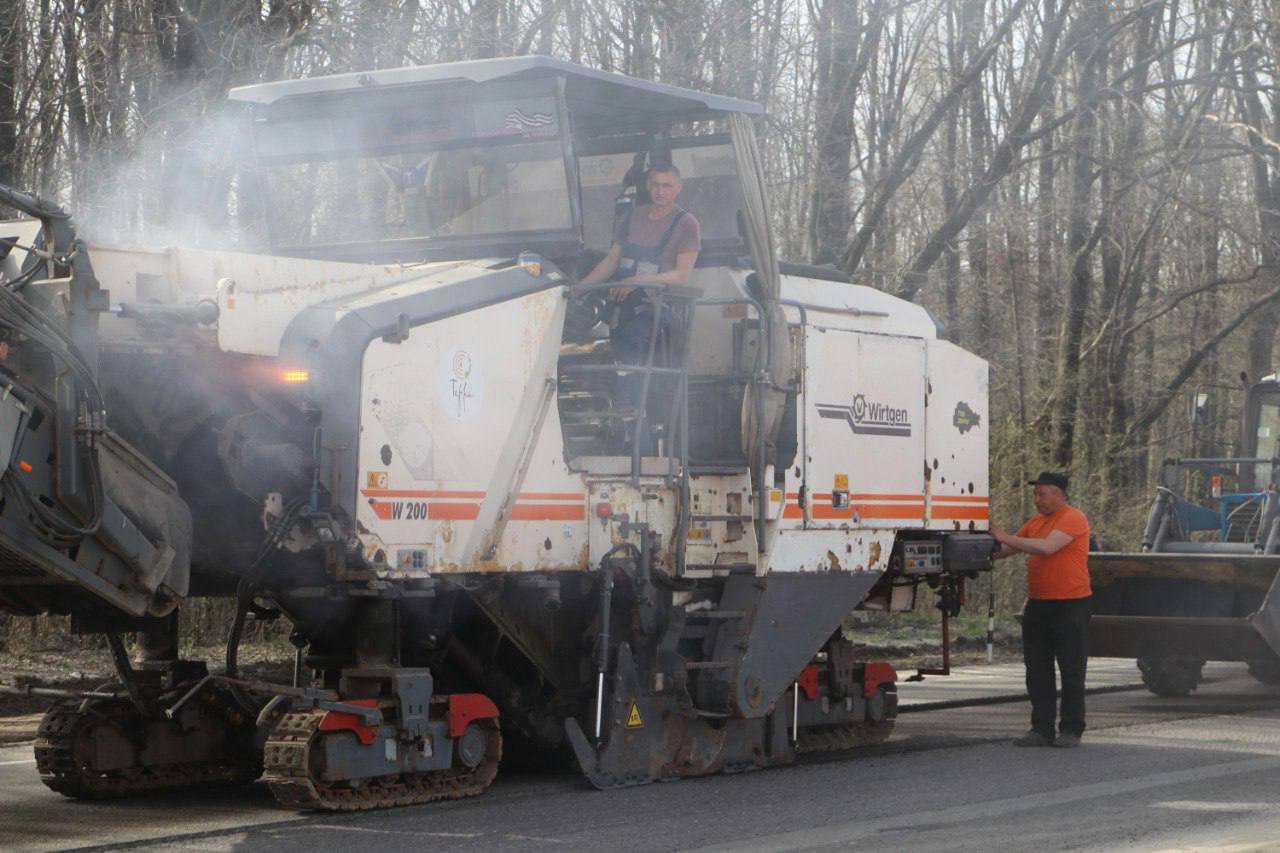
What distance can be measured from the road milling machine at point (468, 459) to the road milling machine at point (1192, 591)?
115 inches

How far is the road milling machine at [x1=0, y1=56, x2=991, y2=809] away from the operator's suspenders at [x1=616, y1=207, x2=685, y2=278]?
0.81 feet

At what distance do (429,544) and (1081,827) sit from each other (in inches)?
126

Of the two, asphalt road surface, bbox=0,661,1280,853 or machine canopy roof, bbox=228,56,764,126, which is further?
machine canopy roof, bbox=228,56,764,126

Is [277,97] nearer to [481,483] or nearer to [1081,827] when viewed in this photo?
[481,483]

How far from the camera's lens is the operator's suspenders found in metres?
10.1

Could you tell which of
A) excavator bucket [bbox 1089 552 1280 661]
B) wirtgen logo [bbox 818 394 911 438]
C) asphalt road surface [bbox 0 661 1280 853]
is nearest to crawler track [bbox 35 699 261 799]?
asphalt road surface [bbox 0 661 1280 853]

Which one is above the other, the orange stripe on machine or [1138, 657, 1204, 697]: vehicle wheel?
the orange stripe on machine

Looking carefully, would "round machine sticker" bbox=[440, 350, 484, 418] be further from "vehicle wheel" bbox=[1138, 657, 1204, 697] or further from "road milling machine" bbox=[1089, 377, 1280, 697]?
"vehicle wheel" bbox=[1138, 657, 1204, 697]

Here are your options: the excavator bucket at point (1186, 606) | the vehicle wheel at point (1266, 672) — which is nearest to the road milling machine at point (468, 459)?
the excavator bucket at point (1186, 606)

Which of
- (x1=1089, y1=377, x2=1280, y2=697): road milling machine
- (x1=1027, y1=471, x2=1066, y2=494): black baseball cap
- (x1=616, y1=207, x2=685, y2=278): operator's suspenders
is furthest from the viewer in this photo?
(x1=1089, y1=377, x2=1280, y2=697): road milling machine

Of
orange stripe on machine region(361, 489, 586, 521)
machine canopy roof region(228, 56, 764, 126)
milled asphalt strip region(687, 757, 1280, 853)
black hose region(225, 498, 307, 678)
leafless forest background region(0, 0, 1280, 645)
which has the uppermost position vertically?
leafless forest background region(0, 0, 1280, 645)

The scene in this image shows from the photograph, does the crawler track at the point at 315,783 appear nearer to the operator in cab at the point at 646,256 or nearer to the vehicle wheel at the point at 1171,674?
the operator in cab at the point at 646,256

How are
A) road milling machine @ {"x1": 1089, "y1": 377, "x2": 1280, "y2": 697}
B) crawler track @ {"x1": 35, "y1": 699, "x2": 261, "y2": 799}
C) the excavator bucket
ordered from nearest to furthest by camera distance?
crawler track @ {"x1": 35, "y1": 699, "x2": 261, "y2": 799} < the excavator bucket < road milling machine @ {"x1": 1089, "y1": 377, "x2": 1280, "y2": 697}

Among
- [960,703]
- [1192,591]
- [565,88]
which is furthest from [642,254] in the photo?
[1192,591]
